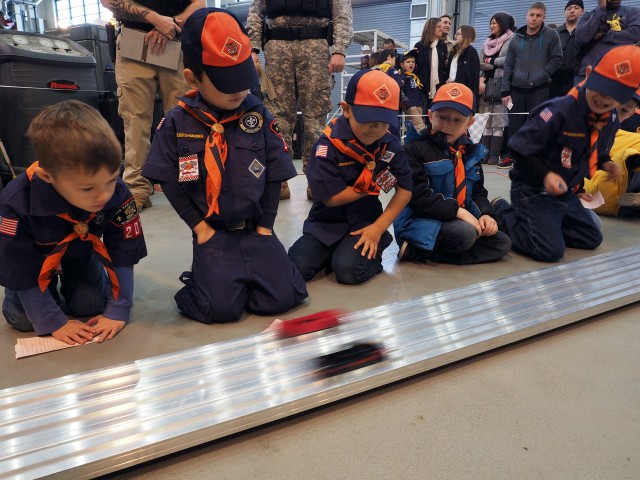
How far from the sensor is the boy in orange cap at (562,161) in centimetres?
186

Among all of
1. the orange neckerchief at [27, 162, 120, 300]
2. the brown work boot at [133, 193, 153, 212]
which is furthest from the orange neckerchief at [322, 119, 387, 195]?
the brown work boot at [133, 193, 153, 212]

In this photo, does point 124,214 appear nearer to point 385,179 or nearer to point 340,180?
point 340,180

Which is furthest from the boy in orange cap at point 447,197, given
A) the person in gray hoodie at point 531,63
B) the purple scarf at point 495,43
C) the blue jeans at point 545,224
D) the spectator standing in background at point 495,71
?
the purple scarf at point 495,43

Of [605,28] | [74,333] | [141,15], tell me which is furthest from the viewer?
[605,28]

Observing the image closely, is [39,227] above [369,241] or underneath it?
above

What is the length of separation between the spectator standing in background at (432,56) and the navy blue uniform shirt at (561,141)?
2.71 meters

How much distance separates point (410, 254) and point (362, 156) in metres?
0.51

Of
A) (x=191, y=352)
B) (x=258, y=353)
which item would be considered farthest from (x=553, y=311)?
(x=191, y=352)

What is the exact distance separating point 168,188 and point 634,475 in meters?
1.32

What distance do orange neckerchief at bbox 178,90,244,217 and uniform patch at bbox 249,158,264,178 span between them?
85 mm

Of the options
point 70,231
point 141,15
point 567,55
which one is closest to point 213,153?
point 70,231

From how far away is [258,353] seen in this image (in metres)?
1.13

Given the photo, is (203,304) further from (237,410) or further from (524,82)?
(524,82)

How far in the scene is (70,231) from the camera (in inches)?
49.1
